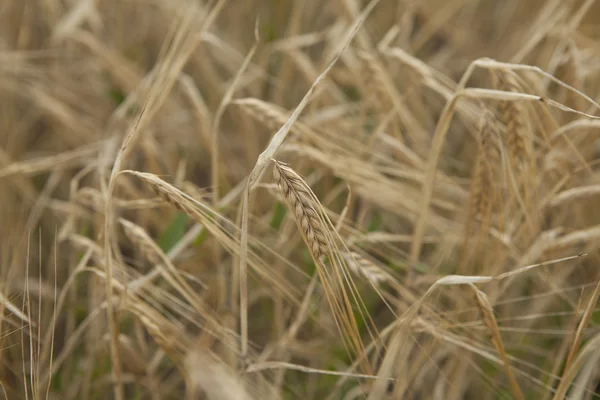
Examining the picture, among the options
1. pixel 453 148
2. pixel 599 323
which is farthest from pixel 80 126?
pixel 599 323

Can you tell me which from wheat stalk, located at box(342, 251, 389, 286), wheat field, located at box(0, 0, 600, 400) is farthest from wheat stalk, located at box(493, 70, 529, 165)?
wheat stalk, located at box(342, 251, 389, 286)

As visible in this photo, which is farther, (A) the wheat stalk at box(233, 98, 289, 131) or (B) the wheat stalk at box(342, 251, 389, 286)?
(A) the wheat stalk at box(233, 98, 289, 131)

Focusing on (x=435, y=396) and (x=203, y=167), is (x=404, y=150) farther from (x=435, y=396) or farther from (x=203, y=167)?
(x=203, y=167)

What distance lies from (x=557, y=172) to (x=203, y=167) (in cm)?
90

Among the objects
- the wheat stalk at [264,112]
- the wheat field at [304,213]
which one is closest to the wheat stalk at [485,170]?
the wheat field at [304,213]

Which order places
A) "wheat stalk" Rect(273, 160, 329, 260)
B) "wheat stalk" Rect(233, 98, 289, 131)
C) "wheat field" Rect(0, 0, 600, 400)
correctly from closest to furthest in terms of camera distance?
"wheat stalk" Rect(273, 160, 329, 260) < "wheat field" Rect(0, 0, 600, 400) < "wheat stalk" Rect(233, 98, 289, 131)

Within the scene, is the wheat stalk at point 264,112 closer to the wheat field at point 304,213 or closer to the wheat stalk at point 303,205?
the wheat field at point 304,213

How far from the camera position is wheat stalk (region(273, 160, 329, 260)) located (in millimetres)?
585

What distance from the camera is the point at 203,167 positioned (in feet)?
5.04

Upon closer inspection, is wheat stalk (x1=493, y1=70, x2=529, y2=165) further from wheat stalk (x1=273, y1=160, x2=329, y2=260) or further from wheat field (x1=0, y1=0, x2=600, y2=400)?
wheat stalk (x1=273, y1=160, x2=329, y2=260)

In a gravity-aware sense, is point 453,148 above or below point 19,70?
below

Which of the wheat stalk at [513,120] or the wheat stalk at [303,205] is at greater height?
the wheat stalk at [513,120]

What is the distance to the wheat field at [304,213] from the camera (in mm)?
746

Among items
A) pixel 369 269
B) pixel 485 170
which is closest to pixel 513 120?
pixel 485 170
